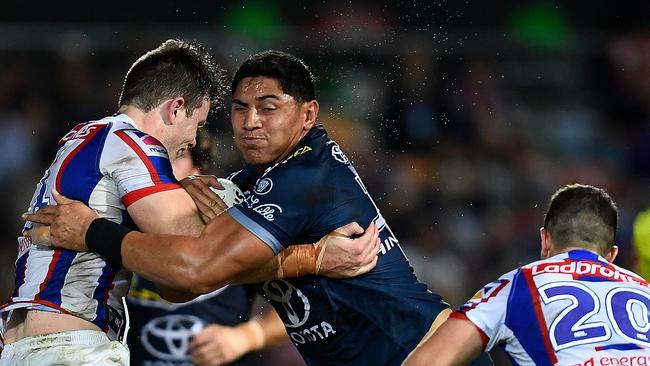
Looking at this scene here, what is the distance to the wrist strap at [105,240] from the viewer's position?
5.20 meters

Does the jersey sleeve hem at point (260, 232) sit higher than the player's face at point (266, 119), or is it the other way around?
the player's face at point (266, 119)

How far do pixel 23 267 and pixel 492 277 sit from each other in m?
7.32

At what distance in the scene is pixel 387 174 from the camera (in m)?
12.0

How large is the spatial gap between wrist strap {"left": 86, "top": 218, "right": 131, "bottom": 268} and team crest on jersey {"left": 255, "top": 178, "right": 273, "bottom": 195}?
0.73 metres

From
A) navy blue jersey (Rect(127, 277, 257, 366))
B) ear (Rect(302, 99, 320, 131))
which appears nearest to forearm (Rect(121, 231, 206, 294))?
ear (Rect(302, 99, 320, 131))

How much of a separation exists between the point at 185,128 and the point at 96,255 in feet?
2.86

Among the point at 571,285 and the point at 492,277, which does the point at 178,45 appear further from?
the point at 492,277

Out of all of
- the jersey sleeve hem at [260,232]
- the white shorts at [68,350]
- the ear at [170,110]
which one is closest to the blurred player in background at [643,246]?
the jersey sleeve hem at [260,232]

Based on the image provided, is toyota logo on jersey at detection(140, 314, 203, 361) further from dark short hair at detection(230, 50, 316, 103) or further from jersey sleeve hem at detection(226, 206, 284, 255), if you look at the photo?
jersey sleeve hem at detection(226, 206, 284, 255)

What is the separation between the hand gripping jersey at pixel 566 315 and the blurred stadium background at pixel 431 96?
20.6 feet

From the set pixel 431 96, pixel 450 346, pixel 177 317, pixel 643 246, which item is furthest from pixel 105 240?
pixel 431 96

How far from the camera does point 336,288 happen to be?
5727mm

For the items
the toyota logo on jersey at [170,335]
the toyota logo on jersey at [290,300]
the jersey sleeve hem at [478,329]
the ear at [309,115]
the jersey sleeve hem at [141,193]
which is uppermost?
the ear at [309,115]

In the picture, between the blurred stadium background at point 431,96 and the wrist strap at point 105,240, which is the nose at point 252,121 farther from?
the blurred stadium background at point 431,96
